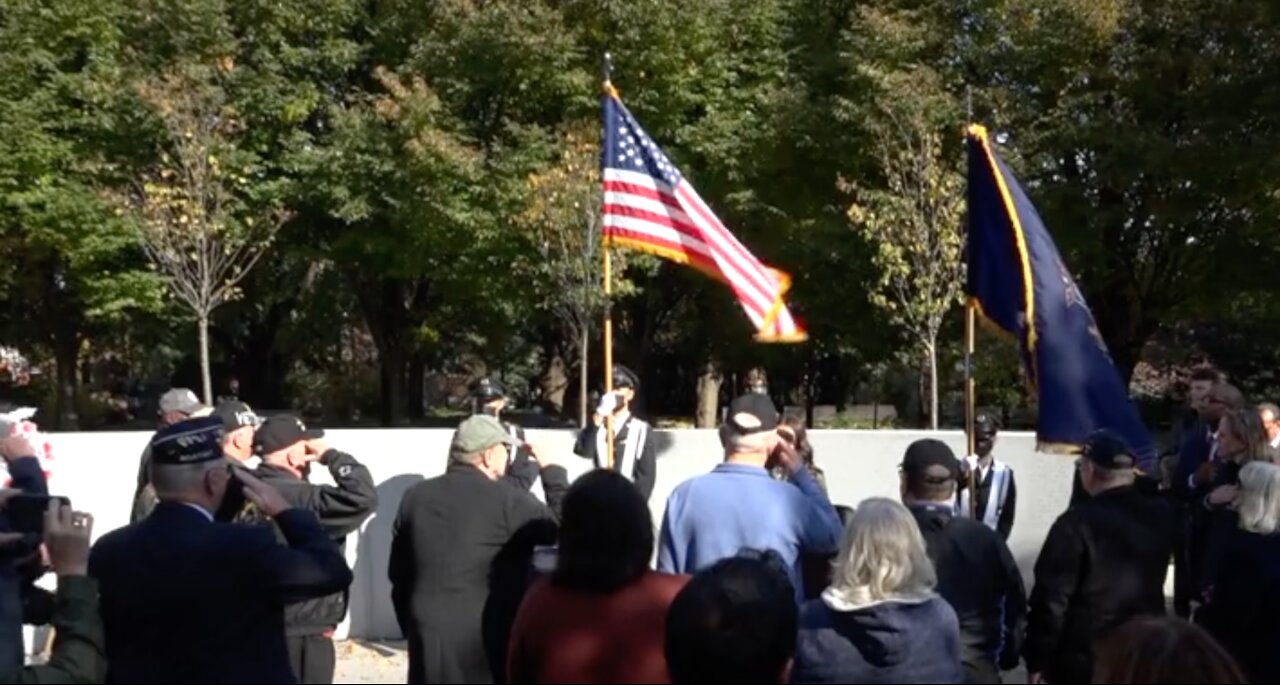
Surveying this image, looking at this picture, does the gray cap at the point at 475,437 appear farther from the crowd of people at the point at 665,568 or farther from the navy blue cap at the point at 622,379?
the navy blue cap at the point at 622,379

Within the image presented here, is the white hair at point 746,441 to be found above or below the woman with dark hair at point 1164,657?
above

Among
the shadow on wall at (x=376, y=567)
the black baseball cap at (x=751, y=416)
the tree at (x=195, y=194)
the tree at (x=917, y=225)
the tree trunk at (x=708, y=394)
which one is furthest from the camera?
the tree trunk at (x=708, y=394)

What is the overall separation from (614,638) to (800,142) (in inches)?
886

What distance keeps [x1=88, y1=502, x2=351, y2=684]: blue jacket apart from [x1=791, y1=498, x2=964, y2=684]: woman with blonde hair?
1404mm

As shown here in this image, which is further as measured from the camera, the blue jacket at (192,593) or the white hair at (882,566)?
the white hair at (882,566)

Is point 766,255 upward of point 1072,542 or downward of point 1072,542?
upward

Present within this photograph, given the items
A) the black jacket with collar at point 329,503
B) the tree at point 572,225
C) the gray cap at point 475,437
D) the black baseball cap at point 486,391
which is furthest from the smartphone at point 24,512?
the tree at point 572,225

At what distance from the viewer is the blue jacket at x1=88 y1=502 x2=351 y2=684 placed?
4160mm

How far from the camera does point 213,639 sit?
4184 millimetres

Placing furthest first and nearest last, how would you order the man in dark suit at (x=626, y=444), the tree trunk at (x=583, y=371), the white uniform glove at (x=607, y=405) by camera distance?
the tree trunk at (x=583, y=371)
the man in dark suit at (x=626, y=444)
the white uniform glove at (x=607, y=405)

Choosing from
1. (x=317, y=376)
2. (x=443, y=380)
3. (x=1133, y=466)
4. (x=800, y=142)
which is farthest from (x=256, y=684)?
(x=443, y=380)

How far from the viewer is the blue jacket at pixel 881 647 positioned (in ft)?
13.8

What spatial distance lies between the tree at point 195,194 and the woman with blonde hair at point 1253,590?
1915cm

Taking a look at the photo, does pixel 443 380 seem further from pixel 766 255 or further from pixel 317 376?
pixel 766 255
